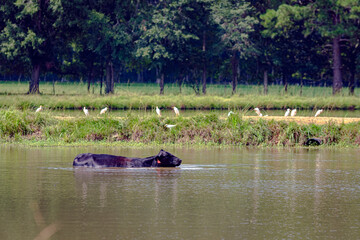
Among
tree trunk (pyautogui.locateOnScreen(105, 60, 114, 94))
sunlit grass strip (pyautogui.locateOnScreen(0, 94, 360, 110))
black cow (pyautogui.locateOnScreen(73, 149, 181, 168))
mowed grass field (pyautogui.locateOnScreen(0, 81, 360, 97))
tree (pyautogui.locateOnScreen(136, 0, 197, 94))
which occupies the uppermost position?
tree (pyautogui.locateOnScreen(136, 0, 197, 94))

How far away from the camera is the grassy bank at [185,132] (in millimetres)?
Result: 22969

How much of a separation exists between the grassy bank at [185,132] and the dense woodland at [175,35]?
2994 cm

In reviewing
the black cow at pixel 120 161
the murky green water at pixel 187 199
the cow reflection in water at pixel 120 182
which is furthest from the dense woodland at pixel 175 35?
the cow reflection in water at pixel 120 182

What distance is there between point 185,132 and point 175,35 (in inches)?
1351

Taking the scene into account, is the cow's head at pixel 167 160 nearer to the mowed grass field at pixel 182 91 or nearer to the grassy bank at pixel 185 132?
the grassy bank at pixel 185 132

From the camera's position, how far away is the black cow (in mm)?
16516

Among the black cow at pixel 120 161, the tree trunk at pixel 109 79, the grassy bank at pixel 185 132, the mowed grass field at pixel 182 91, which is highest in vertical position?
the tree trunk at pixel 109 79

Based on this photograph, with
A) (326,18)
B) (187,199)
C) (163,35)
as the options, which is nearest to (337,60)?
(326,18)

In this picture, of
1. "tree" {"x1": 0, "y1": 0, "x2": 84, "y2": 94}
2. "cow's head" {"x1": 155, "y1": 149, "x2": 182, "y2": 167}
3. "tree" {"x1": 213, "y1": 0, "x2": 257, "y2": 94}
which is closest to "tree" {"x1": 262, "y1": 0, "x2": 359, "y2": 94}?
"tree" {"x1": 213, "y1": 0, "x2": 257, "y2": 94}

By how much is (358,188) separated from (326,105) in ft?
112

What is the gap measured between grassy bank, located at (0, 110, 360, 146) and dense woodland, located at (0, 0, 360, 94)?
98.2ft

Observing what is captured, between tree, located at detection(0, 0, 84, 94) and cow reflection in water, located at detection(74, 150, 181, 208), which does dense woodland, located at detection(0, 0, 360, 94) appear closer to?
tree, located at detection(0, 0, 84, 94)

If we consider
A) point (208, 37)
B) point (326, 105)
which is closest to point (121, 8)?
point (208, 37)

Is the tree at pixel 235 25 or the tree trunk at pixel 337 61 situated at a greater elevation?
the tree at pixel 235 25
